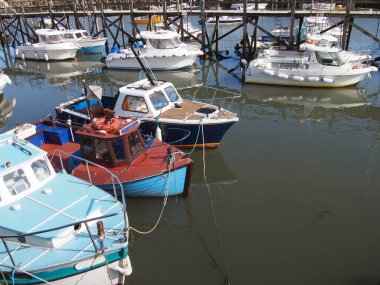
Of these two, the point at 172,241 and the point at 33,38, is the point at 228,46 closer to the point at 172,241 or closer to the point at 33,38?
the point at 33,38

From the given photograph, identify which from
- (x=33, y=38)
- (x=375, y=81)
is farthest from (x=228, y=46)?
(x=33, y=38)

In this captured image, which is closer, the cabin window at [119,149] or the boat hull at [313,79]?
the cabin window at [119,149]

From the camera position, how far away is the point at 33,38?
41.2 meters

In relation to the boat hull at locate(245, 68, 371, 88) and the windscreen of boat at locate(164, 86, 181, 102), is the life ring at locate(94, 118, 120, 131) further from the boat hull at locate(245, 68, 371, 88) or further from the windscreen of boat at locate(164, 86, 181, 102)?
the boat hull at locate(245, 68, 371, 88)

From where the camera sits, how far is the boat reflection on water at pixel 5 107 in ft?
65.2

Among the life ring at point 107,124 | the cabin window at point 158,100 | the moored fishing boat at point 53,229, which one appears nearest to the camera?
the moored fishing boat at point 53,229

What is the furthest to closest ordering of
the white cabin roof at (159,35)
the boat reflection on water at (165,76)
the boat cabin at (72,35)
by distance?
the boat cabin at (72,35) → the white cabin roof at (159,35) → the boat reflection on water at (165,76)

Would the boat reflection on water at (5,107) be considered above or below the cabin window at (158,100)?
below

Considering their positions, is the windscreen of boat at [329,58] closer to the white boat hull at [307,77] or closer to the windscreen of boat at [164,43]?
the white boat hull at [307,77]

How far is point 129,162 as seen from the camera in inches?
419

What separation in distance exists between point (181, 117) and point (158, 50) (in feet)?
48.2

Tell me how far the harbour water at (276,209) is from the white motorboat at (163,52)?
31.9 feet

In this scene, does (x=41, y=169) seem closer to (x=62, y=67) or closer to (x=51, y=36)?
(x=62, y=67)

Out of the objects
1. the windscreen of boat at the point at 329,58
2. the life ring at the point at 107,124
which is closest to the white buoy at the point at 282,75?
the windscreen of boat at the point at 329,58
